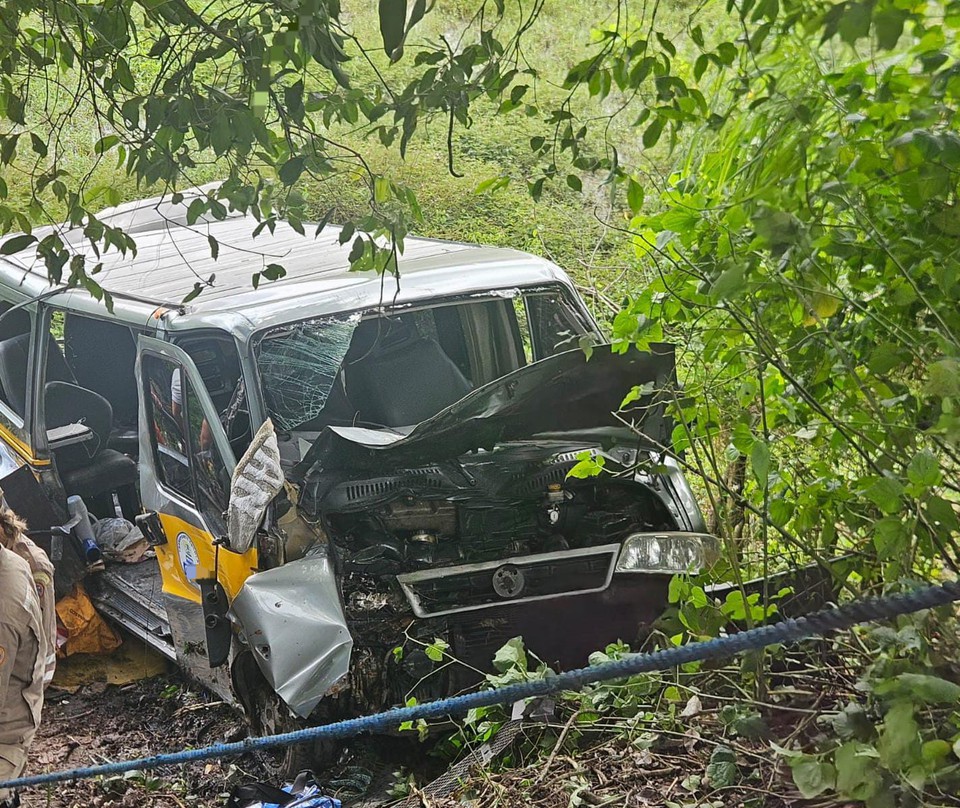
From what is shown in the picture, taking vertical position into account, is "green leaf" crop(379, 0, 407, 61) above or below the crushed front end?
above

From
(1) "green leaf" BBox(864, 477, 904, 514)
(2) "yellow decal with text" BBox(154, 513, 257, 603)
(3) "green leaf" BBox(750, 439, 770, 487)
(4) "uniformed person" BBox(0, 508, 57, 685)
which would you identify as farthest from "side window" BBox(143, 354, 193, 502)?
(1) "green leaf" BBox(864, 477, 904, 514)

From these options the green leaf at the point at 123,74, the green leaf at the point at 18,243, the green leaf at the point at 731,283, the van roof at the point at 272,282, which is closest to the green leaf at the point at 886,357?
the green leaf at the point at 731,283

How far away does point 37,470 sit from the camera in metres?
5.16

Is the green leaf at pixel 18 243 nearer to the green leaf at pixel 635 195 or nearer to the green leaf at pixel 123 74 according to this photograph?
the green leaf at pixel 123 74

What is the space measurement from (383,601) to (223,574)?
0.68 meters

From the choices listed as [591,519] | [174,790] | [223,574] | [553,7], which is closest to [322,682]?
[223,574]

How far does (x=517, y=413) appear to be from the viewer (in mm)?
3816

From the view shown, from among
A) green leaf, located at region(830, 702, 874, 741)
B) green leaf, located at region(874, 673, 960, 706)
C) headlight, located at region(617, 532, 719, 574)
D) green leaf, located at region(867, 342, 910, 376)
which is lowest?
headlight, located at region(617, 532, 719, 574)

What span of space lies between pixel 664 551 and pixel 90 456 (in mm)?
3235

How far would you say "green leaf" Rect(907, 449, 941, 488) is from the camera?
1.65m

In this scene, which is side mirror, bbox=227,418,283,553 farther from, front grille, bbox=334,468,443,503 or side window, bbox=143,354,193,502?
side window, bbox=143,354,193,502

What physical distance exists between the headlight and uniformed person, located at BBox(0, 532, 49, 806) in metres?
2.09

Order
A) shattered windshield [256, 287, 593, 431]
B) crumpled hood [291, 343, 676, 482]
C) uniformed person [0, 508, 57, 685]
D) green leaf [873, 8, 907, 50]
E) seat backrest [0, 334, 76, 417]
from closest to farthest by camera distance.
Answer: green leaf [873, 8, 907, 50] < uniformed person [0, 508, 57, 685] < crumpled hood [291, 343, 676, 482] < shattered windshield [256, 287, 593, 431] < seat backrest [0, 334, 76, 417]

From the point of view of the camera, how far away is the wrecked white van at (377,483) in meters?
3.68
